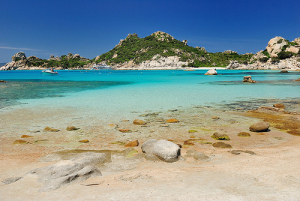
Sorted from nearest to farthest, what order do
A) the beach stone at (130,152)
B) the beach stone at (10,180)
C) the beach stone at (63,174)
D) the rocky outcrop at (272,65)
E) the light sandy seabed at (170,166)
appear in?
1. the light sandy seabed at (170,166)
2. the beach stone at (63,174)
3. the beach stone at (10,180)
4. the beach stone at (130,152)
5. the rocky outcrop at (272,65)

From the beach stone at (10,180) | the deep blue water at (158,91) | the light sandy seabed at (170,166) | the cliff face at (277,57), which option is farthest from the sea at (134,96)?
the cliff face at (277,57)

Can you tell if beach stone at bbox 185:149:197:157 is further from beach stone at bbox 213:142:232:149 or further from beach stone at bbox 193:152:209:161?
beach stone at bbox 213:142:232:149

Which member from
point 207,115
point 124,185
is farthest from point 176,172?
point 207,115

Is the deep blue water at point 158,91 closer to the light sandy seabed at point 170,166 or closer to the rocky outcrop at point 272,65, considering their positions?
the light sandy seabed at point 170,166

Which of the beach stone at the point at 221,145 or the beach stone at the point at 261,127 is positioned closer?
the beach stone at the point at 221,145

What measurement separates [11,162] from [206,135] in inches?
307

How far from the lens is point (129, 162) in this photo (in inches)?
273

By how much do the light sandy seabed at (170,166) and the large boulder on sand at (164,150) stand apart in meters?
0.27

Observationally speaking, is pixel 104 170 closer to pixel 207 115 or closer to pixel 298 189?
pixel 298 189

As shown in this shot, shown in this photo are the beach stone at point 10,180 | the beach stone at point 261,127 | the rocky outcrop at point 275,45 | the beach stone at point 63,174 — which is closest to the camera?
the beach stone at point 63,174

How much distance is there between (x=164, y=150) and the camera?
23.4 feet

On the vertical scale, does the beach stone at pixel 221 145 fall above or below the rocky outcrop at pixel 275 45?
below

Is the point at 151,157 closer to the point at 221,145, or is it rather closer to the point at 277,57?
the point at 221,145

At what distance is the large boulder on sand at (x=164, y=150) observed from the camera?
6973mm
